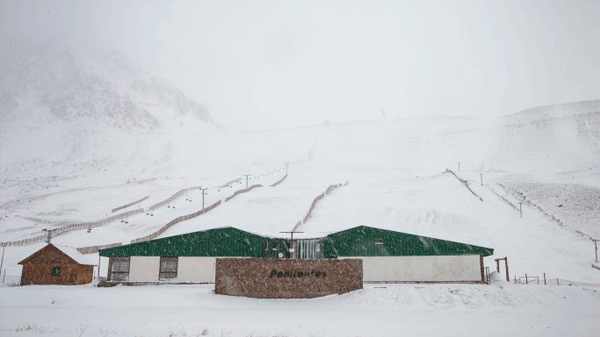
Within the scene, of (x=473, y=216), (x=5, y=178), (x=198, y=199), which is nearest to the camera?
(x=473, y=216)

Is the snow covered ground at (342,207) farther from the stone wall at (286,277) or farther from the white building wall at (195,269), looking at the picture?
the white building wall at (195,269)

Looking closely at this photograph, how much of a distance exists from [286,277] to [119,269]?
16.0m

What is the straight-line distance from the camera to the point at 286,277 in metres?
22.5

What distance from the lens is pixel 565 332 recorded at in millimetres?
14508

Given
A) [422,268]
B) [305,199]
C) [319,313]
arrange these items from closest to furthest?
[319,313], [422,268], [305,199]

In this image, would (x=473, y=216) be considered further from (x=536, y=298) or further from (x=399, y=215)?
(x=536, y=298)

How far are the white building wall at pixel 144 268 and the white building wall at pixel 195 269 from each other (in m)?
1.60

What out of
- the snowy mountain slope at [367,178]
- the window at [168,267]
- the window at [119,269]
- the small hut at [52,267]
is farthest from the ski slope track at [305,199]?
the window at [168,267]

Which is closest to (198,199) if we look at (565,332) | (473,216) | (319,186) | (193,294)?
(319,186)

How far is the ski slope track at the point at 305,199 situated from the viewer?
1700 centimetres

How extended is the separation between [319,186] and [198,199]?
62.8 feet

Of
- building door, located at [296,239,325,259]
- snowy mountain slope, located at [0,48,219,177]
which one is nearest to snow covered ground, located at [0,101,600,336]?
Answer: building door, located at [296,239,325,259]

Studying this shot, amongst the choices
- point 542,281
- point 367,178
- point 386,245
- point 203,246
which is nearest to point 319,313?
point 386,245

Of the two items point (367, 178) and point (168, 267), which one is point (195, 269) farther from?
point (367, 178)
